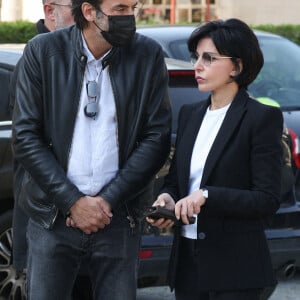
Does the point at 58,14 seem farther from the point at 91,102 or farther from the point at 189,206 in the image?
the point at 189,206

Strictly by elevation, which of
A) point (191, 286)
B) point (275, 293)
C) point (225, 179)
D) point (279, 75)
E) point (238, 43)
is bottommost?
point (275, 293)

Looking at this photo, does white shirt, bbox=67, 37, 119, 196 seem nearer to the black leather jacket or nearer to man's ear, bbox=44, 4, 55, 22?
the black leather jacket

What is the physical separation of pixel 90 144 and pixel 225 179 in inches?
21.8

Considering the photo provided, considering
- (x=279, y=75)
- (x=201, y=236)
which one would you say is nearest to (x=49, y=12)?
(x=201, y=236)

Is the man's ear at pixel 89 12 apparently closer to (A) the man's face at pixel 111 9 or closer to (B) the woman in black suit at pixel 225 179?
(A) the man's face at pixel 111 9

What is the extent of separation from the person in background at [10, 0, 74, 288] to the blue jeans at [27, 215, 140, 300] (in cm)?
35

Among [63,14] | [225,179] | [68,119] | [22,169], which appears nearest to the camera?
[225,179]

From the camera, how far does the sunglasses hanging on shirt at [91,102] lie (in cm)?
389

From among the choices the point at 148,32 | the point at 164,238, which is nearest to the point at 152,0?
the point at 148,32

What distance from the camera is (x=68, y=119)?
153 inches

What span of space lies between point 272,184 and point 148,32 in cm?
528

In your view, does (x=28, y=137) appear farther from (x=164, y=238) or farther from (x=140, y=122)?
(x=164, y=238)

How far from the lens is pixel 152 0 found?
1281 inches

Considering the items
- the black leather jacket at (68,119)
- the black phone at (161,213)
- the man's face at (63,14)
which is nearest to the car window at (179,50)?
the man's face at (63,14)
